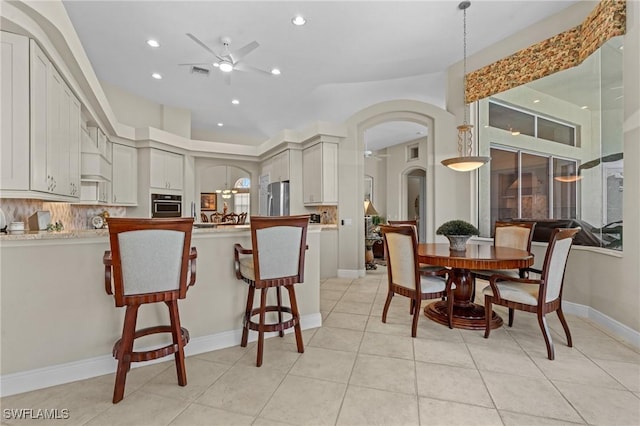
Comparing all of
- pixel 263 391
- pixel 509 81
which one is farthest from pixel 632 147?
pixel 263 391

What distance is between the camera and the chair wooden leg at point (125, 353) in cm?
180

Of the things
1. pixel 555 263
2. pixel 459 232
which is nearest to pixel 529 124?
pixel 459 232

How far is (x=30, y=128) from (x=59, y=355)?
5.13 feet

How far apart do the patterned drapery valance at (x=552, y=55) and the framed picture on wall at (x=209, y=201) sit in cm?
979

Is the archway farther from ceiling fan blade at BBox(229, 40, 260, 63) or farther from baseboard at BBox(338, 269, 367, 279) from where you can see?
ceiling fan blade at BBox(229, 40, 260, 63)

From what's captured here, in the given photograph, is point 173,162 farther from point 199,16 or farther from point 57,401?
point 57,401

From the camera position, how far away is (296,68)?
478 centimetres

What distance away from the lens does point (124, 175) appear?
532 cm

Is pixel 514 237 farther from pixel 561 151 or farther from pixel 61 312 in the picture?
pixel 61 312

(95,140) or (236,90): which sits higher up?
(236,90)

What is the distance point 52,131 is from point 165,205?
370 centimetres

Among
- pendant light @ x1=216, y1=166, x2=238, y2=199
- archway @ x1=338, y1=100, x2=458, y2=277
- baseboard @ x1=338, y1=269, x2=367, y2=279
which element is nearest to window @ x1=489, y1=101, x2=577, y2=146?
archway @ x1=338, y1=100, x2=458, y2=277

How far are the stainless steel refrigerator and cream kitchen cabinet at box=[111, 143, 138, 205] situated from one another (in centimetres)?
256

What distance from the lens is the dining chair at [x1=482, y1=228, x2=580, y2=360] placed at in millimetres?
2396
